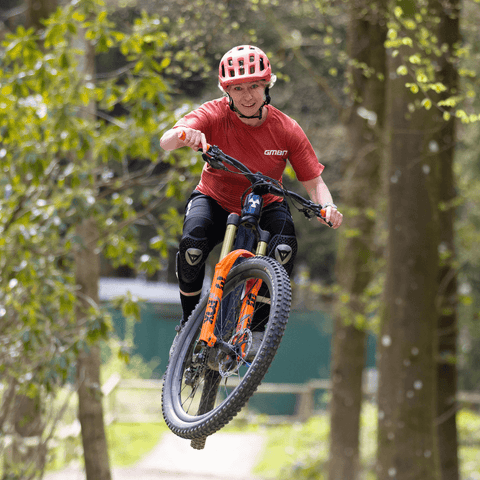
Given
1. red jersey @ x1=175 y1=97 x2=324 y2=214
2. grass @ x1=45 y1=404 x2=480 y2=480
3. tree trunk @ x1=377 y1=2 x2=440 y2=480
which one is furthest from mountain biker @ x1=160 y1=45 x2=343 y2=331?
grass @ x1=45 y1=404 x2=480 y2=480

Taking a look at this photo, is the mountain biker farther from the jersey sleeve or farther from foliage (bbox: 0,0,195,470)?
foliage (bbox: 0,0,195,470)

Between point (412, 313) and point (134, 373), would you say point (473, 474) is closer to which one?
point (412, 313)

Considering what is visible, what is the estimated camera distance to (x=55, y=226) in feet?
21.2

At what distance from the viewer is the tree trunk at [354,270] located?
1082 centimetres

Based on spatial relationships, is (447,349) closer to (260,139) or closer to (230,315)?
(230,315)

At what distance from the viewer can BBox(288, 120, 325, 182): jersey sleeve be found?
122 inches

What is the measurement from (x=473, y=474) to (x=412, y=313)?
23.8 feet

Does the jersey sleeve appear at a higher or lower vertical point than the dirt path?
higher

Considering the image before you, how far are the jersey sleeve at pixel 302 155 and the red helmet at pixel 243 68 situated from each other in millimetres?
353

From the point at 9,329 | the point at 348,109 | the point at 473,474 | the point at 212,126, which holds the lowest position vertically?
the point at 473,474

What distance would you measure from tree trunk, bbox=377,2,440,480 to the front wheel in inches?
164

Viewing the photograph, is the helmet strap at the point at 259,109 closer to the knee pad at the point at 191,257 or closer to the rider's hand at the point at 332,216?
the rider's hand at the point at 332,216

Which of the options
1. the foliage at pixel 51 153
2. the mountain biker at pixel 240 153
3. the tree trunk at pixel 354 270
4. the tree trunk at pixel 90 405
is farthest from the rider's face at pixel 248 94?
the tree trunk at pixel 354 270

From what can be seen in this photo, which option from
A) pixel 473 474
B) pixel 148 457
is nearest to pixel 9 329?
pixel 148 457
